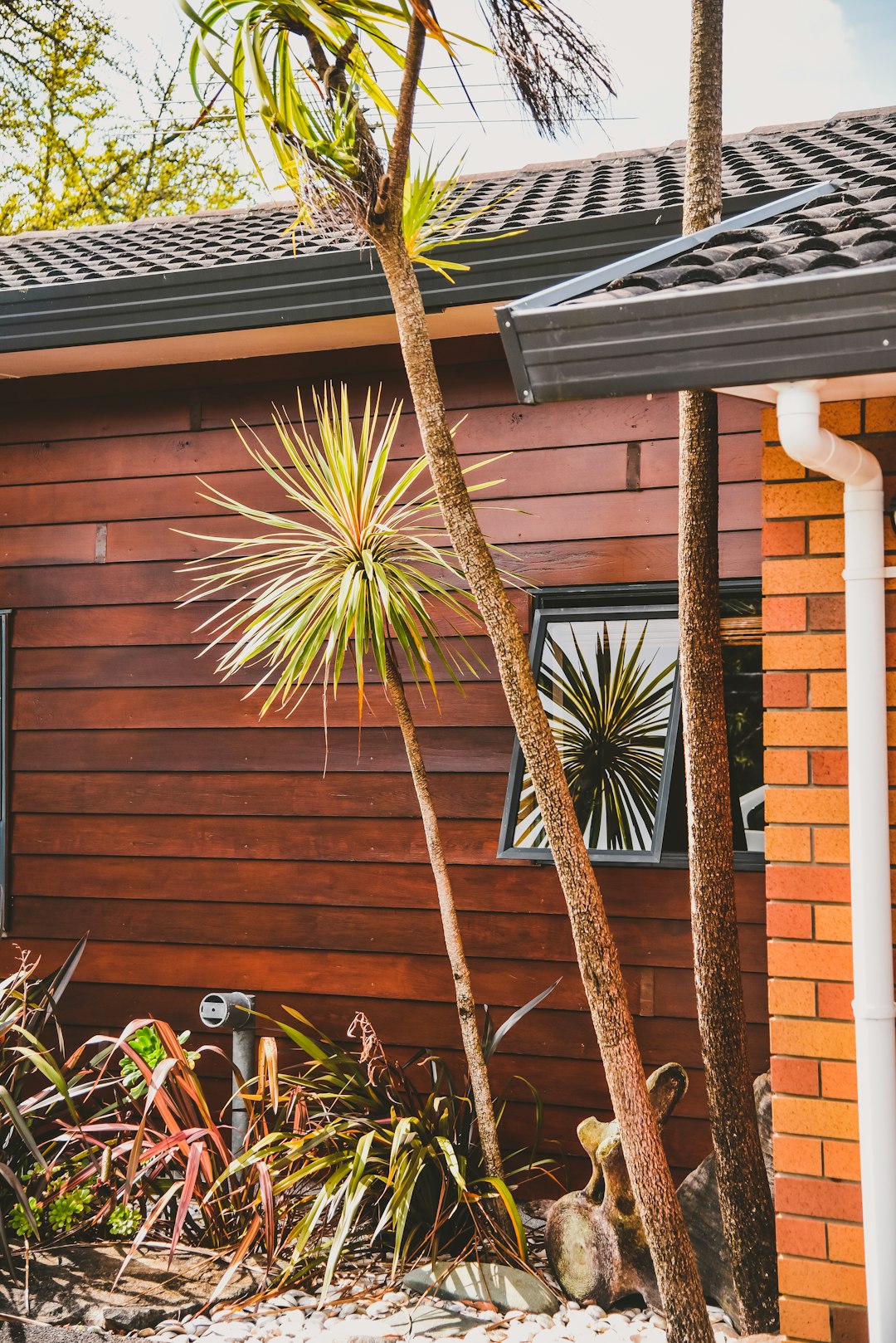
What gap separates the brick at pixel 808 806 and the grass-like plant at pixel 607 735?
1.40 meters

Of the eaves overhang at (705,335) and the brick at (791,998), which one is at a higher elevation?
the eaves overhang at (705,335)

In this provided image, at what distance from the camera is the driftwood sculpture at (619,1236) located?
281 cm

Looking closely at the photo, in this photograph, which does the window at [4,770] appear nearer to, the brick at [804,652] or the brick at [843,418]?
the brick at [804,652]

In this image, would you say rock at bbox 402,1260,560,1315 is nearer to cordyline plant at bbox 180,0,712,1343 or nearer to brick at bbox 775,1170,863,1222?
cordyline plant at bbox 180,0,712,1343

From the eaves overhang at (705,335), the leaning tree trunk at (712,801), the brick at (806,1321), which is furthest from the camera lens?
the leaning tree trunk at (712,801)

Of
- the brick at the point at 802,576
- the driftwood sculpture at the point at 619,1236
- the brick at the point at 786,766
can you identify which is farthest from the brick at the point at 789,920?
the driftwood sculpture at the point at 619,1236

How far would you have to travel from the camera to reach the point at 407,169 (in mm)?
2432

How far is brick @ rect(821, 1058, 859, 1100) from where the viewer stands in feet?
6.57

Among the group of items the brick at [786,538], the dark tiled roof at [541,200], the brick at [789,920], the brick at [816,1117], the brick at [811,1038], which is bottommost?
the brick at [816,1117]

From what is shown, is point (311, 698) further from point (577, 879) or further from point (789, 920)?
point (789, 920)

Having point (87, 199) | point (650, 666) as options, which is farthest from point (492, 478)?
point (87, 199)

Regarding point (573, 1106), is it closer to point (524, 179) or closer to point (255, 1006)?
point (255, 1006)

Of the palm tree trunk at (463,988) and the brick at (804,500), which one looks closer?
the brick at (804,500)

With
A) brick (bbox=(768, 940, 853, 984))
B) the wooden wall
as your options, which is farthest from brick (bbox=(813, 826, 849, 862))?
the wooden wall
